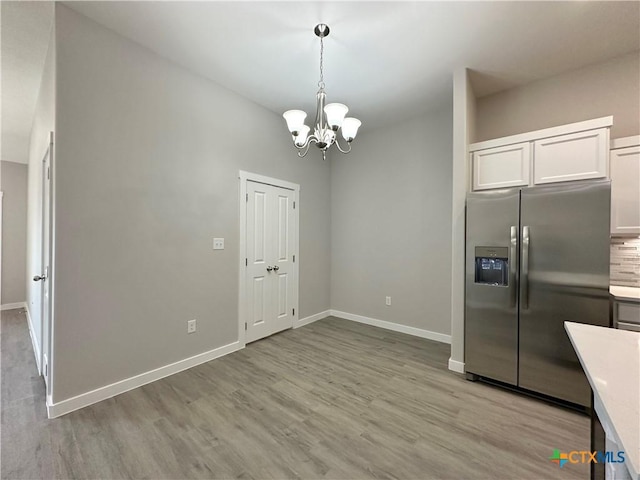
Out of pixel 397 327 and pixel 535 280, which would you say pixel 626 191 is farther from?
pixel 397 327

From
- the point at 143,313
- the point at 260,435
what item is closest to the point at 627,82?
the point at 260,435

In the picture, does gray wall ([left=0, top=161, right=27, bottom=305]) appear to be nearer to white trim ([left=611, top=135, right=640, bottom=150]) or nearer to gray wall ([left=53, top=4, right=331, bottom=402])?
gray wall ([left=53, top=4, right=331, bottom=402])

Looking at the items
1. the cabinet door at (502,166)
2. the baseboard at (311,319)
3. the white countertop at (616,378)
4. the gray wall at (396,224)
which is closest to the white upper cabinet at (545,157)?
the cabinet door at (502,166)

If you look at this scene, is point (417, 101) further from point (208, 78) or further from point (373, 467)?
point (373, 467)

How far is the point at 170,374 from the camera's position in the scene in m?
2.66

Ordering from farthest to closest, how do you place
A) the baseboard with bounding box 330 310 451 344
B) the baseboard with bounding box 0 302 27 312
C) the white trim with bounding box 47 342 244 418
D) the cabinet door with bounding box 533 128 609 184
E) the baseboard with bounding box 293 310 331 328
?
the baseboard with bounding box 0 302 27 312
the baseboard with bounding box 293 310 331 328
the baseboard with bounding box 330 310 451 344
the cabinet door with bounding box 533 128 609 184
the white trim with bounding box 47 342 244 418

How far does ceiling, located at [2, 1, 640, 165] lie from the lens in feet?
6.73

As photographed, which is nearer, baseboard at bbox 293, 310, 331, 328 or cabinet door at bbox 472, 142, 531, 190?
cabinet door at bbox 472, 142, 531, 190

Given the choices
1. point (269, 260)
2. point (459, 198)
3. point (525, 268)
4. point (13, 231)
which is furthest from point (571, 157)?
point (13, 231)

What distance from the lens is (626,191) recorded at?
232 centimetres

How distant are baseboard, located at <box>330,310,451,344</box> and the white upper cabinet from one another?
79.3 inches

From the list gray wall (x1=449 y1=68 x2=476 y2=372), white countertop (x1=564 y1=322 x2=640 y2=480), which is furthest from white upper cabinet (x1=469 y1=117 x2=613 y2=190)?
white countertop (x1=564 y1=322 x2=640 y2=480)

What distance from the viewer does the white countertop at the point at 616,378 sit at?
0.62 meters

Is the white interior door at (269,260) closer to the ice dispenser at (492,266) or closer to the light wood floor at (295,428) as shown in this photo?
the light wood floor at (295,428)
